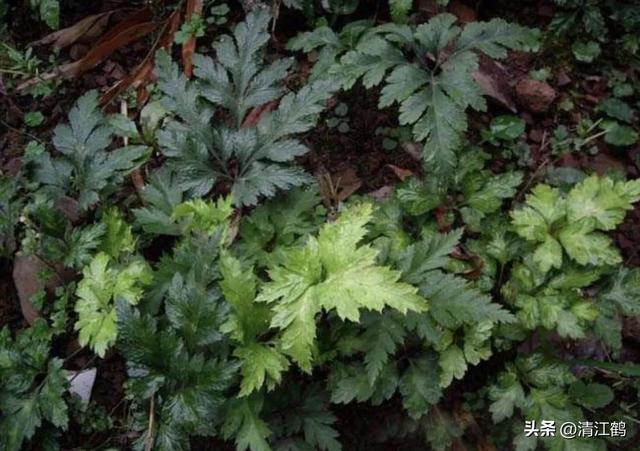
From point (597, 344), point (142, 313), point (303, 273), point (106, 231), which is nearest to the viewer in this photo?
point (303, 273)

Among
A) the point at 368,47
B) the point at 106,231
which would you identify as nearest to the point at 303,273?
the point at 106,231

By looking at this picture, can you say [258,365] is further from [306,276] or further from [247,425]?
[306,276]

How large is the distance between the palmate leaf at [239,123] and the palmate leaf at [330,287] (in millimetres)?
470

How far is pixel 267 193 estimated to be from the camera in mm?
2342

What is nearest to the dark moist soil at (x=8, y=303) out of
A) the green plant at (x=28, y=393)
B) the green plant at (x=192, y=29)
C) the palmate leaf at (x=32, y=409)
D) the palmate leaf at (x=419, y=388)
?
the green plant at (x=28, y=393)

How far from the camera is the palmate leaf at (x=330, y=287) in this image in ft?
5.85

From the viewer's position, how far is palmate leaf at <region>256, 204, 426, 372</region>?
70.2 inches

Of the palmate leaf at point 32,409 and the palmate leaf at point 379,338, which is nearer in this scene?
the palmate leaf at point 379,338

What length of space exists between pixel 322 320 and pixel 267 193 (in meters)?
0.49

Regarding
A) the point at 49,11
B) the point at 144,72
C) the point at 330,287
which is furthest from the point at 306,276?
the point at 49,11

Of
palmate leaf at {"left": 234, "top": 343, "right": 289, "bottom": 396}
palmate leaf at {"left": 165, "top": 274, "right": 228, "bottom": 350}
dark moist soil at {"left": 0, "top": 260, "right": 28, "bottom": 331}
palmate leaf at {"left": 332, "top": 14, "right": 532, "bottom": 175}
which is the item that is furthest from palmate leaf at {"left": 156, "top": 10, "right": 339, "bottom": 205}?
dark moist soil at {"left": 0, "top": 260, "right": 28, "bottom": 331}

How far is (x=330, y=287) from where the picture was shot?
184 cm

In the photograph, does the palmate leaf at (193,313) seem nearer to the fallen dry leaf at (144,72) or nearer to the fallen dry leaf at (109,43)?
the fallen dry leaf at (144,72)

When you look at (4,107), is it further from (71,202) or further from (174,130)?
(174,130)
